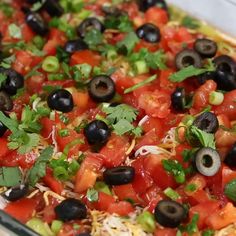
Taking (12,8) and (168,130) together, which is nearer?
(168,130)

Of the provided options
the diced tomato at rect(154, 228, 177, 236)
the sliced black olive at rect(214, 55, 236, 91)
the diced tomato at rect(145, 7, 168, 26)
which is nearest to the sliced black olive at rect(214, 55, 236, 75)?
the sliced black olive at rect(214, 55, 236, 91)

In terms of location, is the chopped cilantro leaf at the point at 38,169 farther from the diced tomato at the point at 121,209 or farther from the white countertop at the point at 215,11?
the white countertop at the point at 215,11

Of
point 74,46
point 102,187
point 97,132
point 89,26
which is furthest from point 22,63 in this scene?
point 102,187

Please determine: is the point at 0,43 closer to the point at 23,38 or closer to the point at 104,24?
the point at 23,38

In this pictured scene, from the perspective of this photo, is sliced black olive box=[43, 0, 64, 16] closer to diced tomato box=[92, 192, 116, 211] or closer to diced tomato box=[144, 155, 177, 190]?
diced tomato box=[144, 155, 177, 190]

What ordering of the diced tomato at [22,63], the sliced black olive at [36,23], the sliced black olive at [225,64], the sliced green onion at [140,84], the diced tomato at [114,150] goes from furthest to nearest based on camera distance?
1. the sliced black olive at [36,23]
2. the diced tomato at [22,63]
3. the sliced black olive at [225,64]
4. the sliced green onion at [140,84]
5. the diced tomato at [114,150]

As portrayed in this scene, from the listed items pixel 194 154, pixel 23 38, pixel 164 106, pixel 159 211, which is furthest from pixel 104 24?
pixel 159 211

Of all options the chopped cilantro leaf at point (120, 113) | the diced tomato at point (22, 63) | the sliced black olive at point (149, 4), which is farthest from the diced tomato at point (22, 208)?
the sliced black olive at point (149, 4)
